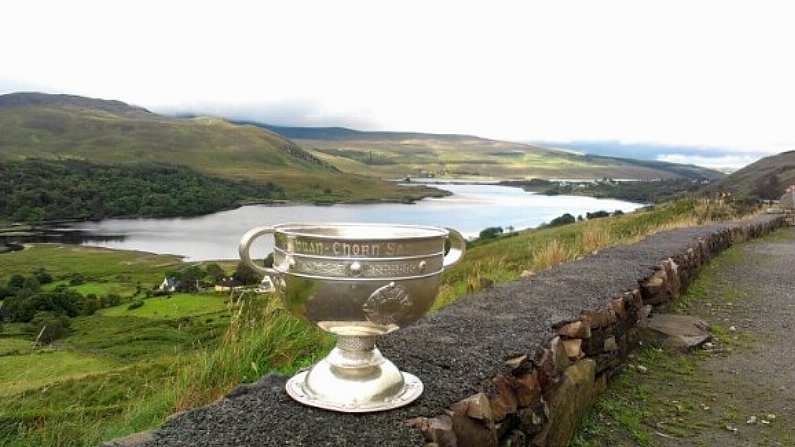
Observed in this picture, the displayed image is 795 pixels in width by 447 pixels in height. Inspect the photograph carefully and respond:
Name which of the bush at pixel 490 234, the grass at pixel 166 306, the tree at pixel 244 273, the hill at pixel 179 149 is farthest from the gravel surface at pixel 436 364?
the hill at pixel 179 149

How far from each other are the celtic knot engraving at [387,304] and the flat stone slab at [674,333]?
410 centimetres

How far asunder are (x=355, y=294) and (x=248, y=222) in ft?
269

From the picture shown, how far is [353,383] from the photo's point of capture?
2.49 m

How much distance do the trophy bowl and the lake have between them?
45498 mm

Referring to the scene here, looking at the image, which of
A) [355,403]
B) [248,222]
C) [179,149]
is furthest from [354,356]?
[179,149]

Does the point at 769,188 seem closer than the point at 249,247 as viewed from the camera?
No

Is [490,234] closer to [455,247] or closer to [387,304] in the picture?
[455,247]

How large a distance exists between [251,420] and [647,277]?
493 cm

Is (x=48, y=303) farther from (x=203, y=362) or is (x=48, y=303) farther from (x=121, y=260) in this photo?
(x=203, y=362)

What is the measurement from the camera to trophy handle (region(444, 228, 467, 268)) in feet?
8.97

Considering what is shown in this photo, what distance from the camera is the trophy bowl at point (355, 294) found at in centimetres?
225

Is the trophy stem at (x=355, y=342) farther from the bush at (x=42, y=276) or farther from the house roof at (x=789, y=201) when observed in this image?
the bush at (x=42, y=276)

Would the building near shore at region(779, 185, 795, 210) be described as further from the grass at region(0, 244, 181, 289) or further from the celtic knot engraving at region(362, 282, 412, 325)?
the grass at region(0, 244, 181, 289)

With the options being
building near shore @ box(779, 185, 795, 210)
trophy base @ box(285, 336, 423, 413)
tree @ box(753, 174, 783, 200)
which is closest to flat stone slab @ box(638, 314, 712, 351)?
trophy base @ box(285, 336, 423, 413)
